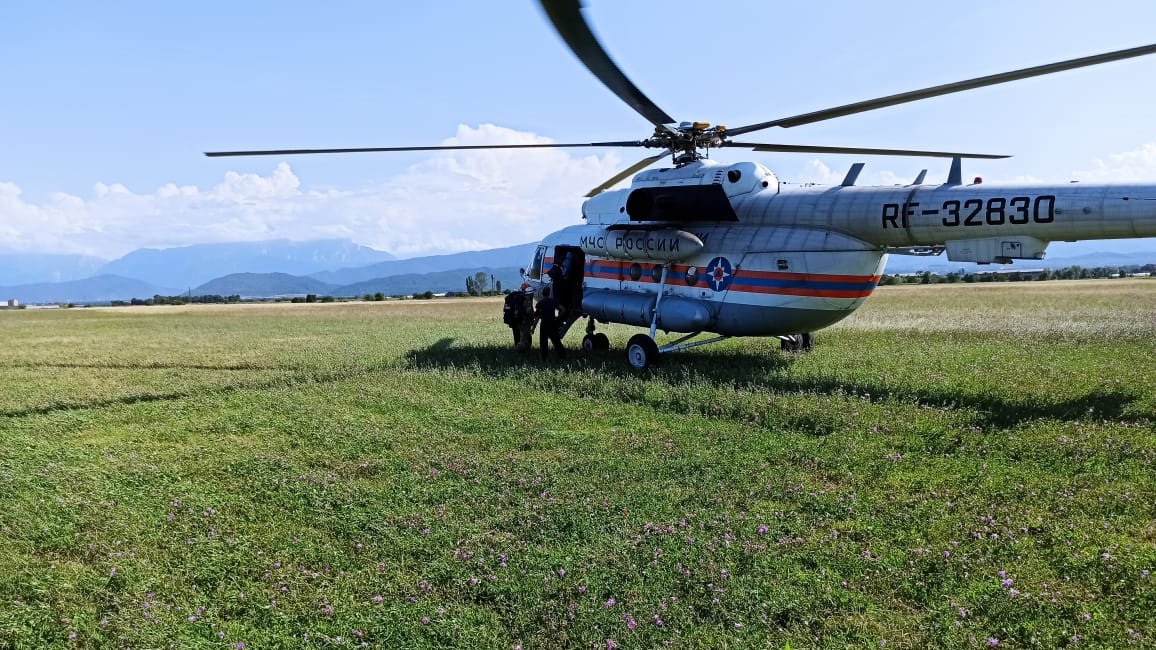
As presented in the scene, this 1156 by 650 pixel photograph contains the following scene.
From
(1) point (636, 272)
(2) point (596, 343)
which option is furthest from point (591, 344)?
(1) point (636, 272)

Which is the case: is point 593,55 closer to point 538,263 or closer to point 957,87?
point 957,87

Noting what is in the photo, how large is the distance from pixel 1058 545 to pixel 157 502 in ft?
25.9

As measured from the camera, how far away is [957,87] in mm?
9281

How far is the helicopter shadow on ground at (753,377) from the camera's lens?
9.44 meters

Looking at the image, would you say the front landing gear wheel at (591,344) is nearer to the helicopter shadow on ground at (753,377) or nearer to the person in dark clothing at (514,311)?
the helicopter shadow on ground at (753,377)

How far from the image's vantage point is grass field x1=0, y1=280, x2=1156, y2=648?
471 cm

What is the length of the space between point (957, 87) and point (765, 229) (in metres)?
4.96

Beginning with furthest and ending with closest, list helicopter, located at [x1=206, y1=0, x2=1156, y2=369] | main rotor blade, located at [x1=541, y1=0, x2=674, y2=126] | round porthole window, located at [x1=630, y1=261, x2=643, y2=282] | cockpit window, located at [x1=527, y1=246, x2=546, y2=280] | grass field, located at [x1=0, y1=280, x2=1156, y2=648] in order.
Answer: cockpit window, located at [x1=527, y1=246, x2=546, y2=280], round porthole window, located at [x1=630, y1=261, x2=643, y2=282], helicopter, located at [x1=206, y1=0, x2=1156, y2=369], main rotor blade, located at [x1=541, y1=0, x2=674, y2=126], grass field, located at [x1=0, y1=280, x2=1156, y2=648]

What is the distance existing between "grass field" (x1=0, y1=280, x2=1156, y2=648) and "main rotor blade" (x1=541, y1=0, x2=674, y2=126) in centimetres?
418

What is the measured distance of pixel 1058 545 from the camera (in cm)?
547

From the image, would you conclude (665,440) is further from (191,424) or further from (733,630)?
(191,424)

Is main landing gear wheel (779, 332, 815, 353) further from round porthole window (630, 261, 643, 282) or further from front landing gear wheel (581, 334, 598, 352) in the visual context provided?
front landing gear wheel (581, 334, 598, 352)

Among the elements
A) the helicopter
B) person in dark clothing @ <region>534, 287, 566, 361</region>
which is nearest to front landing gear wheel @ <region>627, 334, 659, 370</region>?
the helicopter

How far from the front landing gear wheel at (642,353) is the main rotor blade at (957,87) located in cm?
463
